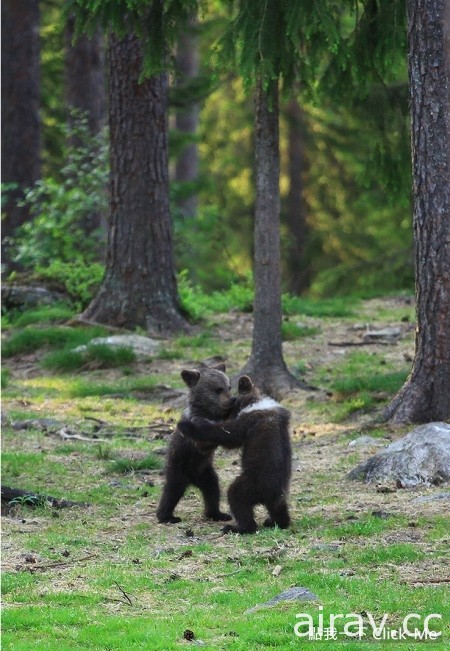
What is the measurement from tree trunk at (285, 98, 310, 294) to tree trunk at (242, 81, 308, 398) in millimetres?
18526

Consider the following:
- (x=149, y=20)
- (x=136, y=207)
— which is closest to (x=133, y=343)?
(x=136, y=207)

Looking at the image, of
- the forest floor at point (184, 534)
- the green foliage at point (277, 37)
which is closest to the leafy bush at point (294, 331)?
the forest floor at point (184, 534)

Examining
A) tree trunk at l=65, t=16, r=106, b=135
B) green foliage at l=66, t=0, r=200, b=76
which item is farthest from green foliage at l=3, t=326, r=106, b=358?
Result: tree trunk at l=65, t=16, r=106, b=135

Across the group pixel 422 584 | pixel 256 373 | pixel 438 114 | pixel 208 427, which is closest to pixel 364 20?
pixel 438 114

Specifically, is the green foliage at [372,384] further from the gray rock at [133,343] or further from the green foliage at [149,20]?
the green foliage at [149,20]

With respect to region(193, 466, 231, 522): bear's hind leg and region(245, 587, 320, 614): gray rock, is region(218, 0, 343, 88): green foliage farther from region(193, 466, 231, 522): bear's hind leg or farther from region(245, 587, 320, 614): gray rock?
region(245, 587, 320, 614): gray rock

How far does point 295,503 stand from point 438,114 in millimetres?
4106

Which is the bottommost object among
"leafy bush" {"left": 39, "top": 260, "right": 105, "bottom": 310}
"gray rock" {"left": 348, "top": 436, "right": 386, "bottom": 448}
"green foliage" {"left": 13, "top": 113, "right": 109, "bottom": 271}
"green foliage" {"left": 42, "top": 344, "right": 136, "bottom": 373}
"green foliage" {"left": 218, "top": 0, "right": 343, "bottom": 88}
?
"gray rock" {"left": 348, "top": 436, "right": 386, "bottom": 448}

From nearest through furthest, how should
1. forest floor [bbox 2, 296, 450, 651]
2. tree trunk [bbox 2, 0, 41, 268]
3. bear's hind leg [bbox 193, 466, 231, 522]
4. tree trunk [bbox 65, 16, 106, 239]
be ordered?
forest floor [bbox 2, 296, 450, 651], bear's hind leg [bbox 193, 466, 231, 522], tree trunk [bbox 2, 0, 41, 268], tree trunk [bbox 65, 16, 106, 239]

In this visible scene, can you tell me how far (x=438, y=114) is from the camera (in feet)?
38.9

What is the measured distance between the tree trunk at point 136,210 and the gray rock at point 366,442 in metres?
6.38

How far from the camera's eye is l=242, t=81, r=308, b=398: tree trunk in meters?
14.2

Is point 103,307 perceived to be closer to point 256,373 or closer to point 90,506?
point 256,373

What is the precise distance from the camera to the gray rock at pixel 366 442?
12.2m
